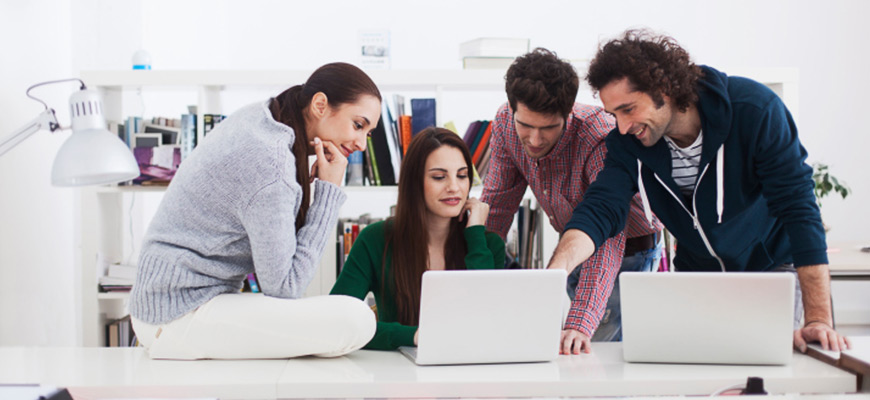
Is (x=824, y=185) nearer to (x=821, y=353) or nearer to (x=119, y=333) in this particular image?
(x=821, y=353)

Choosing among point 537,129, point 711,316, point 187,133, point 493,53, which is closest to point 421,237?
point 537,129

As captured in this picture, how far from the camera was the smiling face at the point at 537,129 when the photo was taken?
1979 mm

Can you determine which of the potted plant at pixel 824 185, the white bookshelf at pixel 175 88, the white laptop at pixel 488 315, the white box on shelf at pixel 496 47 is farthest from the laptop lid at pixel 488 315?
the potted plant at pixel 824 185

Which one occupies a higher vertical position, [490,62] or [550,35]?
[550,35]

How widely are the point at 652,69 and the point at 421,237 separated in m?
0.81

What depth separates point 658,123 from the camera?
1.80 metres

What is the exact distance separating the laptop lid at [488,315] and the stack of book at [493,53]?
1.74 m

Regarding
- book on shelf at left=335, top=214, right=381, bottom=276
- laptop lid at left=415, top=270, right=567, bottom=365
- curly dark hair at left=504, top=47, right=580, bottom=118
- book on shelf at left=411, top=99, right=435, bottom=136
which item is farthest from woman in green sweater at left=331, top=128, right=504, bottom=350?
book on shelf at left=335, top=214, right=381, bottom=276

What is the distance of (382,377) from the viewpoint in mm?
1362

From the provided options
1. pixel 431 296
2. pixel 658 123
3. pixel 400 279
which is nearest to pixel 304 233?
pixel 431 296

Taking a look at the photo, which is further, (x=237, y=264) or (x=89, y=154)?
(x=237, y=264)

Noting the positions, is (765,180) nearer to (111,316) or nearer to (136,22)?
(111,316)

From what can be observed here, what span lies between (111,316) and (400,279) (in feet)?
5.32

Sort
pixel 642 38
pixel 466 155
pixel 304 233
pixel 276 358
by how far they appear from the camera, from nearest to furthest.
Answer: pixel 276 358 < pixel 304 233 < pixel 642 38 < pixel 466 155
